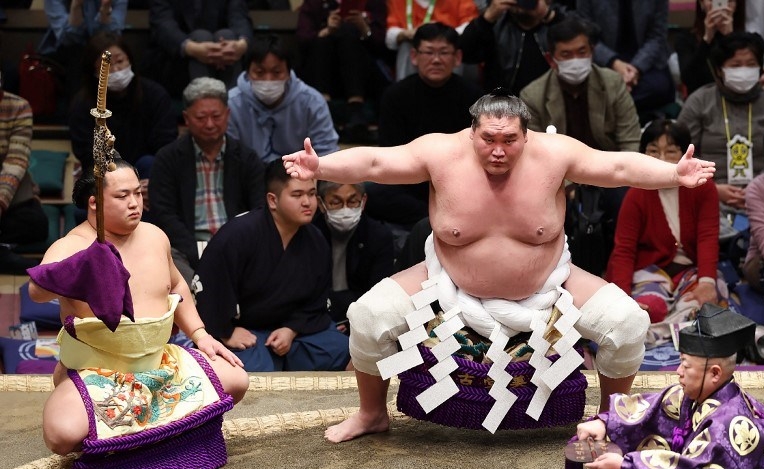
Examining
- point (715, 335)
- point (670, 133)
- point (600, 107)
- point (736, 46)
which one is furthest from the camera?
point (600, 107)

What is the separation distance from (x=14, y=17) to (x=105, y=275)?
10.5 ft

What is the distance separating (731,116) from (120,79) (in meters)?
2.30

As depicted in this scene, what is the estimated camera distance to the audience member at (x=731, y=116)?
4.85 m

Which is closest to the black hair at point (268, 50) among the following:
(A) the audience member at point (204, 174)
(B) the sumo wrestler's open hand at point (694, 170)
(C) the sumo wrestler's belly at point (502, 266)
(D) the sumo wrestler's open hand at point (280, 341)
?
(A) the audience member at point (204, 174)

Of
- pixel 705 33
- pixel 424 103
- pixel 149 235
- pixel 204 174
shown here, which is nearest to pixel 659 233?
pixel 424 103

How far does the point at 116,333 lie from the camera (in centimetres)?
303

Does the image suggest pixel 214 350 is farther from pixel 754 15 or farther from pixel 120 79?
pixel 754 15

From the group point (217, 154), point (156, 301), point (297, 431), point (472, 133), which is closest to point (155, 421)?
point (156, 301)

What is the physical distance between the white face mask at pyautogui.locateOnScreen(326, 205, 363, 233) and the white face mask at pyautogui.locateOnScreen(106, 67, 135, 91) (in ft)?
3.55

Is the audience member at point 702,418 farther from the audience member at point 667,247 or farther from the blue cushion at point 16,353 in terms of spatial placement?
the blue cushion at point 16,353

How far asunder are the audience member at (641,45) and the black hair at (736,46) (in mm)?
486

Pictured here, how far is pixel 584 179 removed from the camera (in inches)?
129

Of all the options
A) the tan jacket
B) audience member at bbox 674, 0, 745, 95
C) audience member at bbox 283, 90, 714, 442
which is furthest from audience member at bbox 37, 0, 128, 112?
audience member at bbox 283, 90, 714, 442

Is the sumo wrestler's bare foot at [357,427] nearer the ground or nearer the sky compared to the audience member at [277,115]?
nearer the ground
